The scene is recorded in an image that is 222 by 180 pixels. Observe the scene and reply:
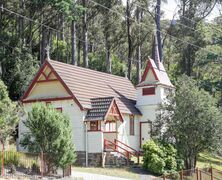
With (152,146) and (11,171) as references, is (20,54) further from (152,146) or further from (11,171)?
(11,171)

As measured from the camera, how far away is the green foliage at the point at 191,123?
35.1 meters

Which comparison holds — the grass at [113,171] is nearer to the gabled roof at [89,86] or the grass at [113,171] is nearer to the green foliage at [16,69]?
the gabled roof at [89,86]

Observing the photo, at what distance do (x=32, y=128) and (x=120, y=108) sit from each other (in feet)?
45.4

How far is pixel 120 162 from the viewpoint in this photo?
118 feet

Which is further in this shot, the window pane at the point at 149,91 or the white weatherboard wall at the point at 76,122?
the window pane at the point at 149,91

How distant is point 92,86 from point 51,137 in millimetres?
14000

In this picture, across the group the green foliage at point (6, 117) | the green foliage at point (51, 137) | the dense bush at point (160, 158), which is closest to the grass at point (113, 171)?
the dense bush at point (160, 158)

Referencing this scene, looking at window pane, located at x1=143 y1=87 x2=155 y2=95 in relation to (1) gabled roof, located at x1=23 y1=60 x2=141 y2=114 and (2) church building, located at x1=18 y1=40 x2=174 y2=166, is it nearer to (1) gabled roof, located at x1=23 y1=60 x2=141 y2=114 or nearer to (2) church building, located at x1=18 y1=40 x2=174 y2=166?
(2) church building, located at x1=18 y1=40 x2=174 y2=166

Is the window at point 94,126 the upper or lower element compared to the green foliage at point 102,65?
lower

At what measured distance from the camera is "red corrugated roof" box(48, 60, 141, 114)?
3797cm

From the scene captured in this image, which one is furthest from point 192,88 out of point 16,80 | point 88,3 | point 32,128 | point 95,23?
point 95,23

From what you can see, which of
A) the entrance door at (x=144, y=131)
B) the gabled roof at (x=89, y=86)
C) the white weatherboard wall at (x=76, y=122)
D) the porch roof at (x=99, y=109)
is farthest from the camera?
the entrance door at (x=144, y=131)

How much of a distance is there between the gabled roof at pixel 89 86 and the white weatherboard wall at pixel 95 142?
207 centimetres

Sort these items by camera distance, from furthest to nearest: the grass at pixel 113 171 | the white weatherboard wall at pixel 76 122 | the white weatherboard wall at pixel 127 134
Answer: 1. the white weatherboard wall at pixel 127 134
2. the white weatherboard wall at pixel 76 122
3. the grass at pixel 113 171
